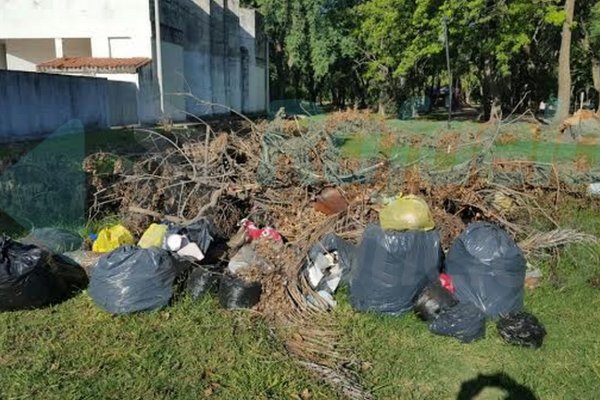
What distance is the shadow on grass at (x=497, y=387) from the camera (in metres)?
3.26

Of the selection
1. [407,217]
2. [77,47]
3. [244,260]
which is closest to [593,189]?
[407,217]

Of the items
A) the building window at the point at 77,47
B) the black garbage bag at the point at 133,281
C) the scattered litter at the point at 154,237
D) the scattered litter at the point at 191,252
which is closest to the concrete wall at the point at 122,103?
the building window at the point at 77,47

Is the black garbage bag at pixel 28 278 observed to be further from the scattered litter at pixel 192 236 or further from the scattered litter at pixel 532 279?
the scattered litter at pixel 532 279

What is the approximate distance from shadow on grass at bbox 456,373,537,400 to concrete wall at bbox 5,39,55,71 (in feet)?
A: 73.9

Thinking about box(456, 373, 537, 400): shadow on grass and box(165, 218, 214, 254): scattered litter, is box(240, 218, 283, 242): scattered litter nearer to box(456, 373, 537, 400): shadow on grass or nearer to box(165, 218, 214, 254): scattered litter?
box(165, 218, 214, 254): scattered litter

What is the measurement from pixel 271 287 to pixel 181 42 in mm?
20371

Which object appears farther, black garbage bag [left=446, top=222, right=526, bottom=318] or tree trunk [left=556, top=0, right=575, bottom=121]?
tree trunk [left=556, top=0, right=575, bottom=121]

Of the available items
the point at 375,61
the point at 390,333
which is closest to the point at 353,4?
the point at 375,61

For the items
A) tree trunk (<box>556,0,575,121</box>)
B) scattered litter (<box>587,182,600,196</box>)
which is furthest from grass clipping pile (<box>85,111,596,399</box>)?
tree trunk (<box>556,0,575,121</box>)

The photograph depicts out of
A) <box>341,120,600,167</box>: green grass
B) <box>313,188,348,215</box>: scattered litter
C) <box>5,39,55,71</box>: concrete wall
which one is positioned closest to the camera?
<box>313,188,348,215</box>: scattered litter

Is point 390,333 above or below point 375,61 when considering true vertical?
below

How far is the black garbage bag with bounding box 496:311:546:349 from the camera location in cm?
383

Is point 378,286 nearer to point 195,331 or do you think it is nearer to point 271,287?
point 271,287

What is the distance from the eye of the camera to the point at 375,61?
105ft
